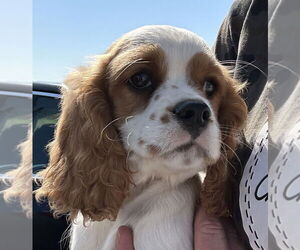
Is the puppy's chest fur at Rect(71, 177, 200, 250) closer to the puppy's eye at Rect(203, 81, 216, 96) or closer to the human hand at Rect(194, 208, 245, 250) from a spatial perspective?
the human hand at Rect(194, 208, 245, 250)

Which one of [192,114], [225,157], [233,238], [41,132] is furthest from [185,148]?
[41,132]

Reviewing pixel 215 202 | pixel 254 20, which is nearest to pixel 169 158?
pixel 215 202

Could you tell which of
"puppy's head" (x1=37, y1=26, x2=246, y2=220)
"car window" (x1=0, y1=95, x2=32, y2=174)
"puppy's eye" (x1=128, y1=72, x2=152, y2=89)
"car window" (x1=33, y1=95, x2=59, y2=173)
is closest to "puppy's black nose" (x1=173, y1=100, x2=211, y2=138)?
"puppy's head" (x1=37, y1=26, x2=246, y2=220)

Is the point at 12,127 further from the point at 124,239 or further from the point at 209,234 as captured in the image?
the point at 209,234

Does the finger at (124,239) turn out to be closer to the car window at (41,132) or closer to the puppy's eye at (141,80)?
the puppy's eye at (141,80)

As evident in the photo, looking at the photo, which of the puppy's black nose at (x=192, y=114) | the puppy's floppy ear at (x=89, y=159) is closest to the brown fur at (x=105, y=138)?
the puppy's floppy ear at (x=89, y=159)

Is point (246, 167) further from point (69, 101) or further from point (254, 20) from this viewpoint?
point (69, 101)

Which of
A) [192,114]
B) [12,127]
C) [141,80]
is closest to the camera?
[192,114]
